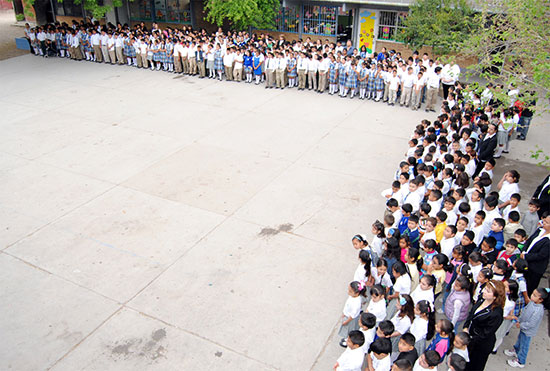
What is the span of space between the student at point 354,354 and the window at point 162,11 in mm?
19978

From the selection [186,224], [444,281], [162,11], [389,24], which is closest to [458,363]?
[444,281]

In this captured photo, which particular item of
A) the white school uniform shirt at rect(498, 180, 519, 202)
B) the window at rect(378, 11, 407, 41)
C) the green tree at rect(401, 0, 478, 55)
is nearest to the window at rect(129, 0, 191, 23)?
the window at rect(378, 11, 407, 41)

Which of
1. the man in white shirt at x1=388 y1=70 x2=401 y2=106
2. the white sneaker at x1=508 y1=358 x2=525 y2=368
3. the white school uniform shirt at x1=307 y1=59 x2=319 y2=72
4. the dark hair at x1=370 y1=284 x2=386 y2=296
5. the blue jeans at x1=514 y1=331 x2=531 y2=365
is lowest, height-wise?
the white sneaker at x1=508 y1=358 x2=525 y2=368

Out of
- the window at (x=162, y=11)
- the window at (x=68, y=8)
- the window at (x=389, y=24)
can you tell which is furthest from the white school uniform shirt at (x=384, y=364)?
the window at (x=68, y=8)

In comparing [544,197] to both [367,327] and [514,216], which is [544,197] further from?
[367,327]

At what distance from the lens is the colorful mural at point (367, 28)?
1781 centimetres

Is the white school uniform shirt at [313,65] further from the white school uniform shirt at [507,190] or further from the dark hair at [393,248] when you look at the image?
the dark hair at [393,248]

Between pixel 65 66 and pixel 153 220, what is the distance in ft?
41.4

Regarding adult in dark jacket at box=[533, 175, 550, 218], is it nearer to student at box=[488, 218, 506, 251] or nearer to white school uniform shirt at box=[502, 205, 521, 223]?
white school uniform shirt at box=[502, 205, 521, 223]

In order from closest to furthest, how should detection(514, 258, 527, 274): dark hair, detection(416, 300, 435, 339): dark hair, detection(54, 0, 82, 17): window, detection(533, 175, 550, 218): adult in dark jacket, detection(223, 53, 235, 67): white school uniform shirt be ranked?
detection(416, 300, 435, 339): dark hair < detection(514, 258, 527, 274): dark hair < detection(533, 175, 550, 218): adult in dark jacket < detection(223, 53, 235, 67): white school uniform shirt < detection(54, 0, 82, 17): window

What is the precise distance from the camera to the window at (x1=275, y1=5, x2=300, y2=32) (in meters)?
18.9

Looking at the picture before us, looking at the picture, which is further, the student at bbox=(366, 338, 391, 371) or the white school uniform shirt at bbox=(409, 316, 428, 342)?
the white school uniform shirt at bbox=(409, 316, 428, 342)

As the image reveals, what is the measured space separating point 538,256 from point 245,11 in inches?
535

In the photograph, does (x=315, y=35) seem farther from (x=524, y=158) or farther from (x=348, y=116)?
(x=524, y=158)
